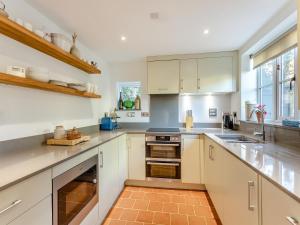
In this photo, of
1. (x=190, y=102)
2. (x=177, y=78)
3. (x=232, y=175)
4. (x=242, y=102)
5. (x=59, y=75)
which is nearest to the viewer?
(x=232, y=175)

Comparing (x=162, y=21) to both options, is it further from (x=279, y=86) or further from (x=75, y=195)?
(x=75, y=195)

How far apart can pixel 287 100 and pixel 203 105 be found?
1.36 m

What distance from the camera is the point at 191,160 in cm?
259

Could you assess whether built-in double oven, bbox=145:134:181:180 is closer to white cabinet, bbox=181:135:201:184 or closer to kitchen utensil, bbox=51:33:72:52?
white cabinet, bbox=181:135:201:184

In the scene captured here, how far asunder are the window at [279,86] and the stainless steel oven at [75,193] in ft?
7.03

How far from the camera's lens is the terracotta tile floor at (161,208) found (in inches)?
73.8

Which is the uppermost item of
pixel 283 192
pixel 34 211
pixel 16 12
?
pixel 16 12

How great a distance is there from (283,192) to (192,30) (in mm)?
1860

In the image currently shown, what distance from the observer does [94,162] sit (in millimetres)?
1640

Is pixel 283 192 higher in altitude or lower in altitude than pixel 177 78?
lower

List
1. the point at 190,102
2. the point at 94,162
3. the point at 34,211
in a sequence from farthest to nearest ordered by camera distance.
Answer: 1. the point at 190,102
2. the point at 94,162
3. the point at 34,211

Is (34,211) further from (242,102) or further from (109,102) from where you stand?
(242,102)

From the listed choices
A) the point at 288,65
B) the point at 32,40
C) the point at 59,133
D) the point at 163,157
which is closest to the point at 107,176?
the point at 59,133

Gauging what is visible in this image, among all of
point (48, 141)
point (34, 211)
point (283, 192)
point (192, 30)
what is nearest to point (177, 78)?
point (192, 30)
